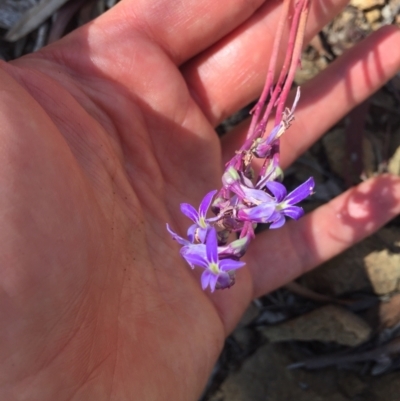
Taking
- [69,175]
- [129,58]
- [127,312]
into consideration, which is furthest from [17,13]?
[127,312]

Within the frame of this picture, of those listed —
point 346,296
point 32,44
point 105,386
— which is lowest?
point 346,296

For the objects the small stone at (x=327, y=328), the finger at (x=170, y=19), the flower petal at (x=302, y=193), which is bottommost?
the small stone at (x=327, y=328)

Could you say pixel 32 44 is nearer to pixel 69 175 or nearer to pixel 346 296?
pixel 69 175

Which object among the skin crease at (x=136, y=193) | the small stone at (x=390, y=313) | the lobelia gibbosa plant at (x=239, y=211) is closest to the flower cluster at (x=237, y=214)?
the lobelia gibbosa plant at (x=239, y=211)

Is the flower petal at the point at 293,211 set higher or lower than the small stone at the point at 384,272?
higher

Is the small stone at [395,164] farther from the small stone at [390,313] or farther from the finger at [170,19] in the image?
the finger at [170,19]

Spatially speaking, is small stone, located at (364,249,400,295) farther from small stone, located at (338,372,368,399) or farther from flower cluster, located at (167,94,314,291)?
flower cluster, located at (167,94,314,291)

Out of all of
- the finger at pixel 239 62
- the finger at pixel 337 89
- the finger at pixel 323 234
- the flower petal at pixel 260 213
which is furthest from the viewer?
the finger at pixel 323 234
